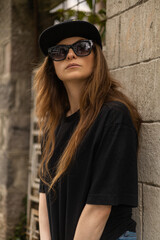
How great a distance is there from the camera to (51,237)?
6.19 feet

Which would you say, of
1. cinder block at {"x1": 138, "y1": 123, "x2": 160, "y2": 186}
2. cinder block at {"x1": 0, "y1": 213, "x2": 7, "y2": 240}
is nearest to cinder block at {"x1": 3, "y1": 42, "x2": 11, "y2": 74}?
cinder block at {"x1": 0, "y1": 213, "x2": 7, "y2": 240}

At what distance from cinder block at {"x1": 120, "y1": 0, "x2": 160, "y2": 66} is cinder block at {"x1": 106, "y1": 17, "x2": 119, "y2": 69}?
63 millimetres

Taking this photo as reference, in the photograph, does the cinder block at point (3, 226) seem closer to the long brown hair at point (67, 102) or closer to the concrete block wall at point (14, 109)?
the concrete block wall at point (14, 109)

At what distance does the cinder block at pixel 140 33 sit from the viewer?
70.6 inches

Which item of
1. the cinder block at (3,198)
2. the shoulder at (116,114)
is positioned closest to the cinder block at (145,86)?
the shoulder at (116,114)

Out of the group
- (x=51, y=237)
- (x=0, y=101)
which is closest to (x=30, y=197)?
(x=0, y=101)

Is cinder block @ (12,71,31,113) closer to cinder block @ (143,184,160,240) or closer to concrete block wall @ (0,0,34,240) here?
concrete block wall @ (0,0,34,240)

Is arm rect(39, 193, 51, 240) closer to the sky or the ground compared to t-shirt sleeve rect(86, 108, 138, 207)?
closer to the ground

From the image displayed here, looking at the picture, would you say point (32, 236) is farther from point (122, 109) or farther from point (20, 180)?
point (122, 109)

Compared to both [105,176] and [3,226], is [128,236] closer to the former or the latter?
[105,176]

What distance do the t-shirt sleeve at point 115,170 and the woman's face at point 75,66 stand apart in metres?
0.40

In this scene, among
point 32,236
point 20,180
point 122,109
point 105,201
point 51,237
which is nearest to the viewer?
point 105,201

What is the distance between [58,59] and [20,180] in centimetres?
266

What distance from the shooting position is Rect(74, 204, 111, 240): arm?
1459 mm
